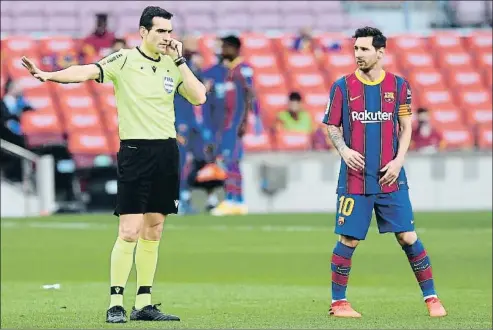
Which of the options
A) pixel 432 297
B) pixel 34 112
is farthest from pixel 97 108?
pixel 432 297

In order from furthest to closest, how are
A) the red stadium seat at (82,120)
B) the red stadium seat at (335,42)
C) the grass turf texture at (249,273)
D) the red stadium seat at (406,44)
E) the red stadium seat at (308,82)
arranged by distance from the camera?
the red stadium seat at (406,44) < the red stadium seat at (335,42) < the red stadium seat at (308,82) < the red stadium seat at (82,120) < the grass turf texture at (249,273)

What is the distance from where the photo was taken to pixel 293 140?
23516 mm

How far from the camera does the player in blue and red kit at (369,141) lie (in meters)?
8.88

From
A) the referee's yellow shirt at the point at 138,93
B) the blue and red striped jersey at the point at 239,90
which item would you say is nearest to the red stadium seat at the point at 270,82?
the blue and red striped jersey at the point at 239,90

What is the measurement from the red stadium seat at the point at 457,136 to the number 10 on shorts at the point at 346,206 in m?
16.4

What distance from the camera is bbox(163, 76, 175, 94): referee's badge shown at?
8.68m

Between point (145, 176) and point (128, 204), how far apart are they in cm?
21

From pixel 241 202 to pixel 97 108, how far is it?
482 centimetres

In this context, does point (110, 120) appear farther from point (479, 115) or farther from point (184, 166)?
point (479, 115)

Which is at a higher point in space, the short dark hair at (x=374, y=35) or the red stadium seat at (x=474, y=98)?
the red stadium seat at (x=474, y=98)

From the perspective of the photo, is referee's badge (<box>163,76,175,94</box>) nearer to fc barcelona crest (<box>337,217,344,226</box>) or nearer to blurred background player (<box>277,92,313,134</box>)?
fc barcelona crest (<box>337,217,344,226</box>)

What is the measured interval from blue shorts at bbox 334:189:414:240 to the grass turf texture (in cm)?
57

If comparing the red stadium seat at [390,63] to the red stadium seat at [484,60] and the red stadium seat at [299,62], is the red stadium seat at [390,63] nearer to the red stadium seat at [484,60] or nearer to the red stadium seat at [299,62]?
the red stadium seat at [299,62]

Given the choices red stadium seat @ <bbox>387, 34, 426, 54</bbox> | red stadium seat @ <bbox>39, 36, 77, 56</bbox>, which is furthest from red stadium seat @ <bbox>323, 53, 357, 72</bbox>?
red stadium seat @ <bbox>39, 36, 77, 56</bbox>
